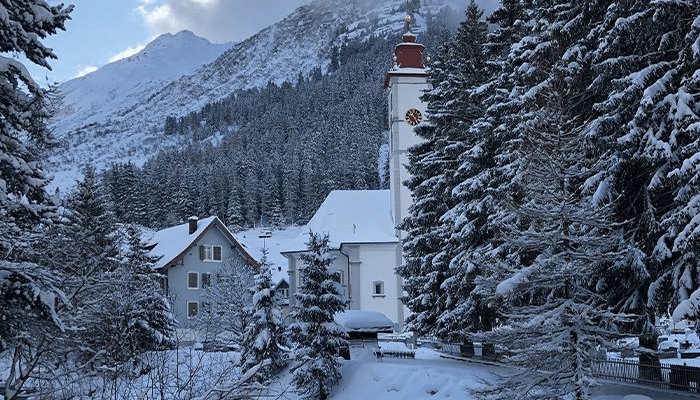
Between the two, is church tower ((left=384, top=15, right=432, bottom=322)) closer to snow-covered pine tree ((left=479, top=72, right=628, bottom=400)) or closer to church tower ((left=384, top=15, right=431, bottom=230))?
church tower ((left=384, top=15, right=431, bottom=230))

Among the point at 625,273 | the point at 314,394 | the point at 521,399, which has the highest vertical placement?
the point at 625,273

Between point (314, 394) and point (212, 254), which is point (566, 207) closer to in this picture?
point (314, 394)

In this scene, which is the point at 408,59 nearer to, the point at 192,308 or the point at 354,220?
the point at 354,220

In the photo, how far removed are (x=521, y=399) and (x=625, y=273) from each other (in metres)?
3.89

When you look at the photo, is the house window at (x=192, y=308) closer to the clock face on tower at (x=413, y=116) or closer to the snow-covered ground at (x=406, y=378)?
the clock face on tower at (x=413, y=116)

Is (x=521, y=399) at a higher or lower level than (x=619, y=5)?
lower

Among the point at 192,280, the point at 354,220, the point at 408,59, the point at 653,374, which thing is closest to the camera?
the point at 653,374

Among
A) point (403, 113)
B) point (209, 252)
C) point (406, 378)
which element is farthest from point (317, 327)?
point (209, 252)

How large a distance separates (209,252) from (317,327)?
2851 centimetres

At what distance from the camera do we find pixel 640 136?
1605 centimetres

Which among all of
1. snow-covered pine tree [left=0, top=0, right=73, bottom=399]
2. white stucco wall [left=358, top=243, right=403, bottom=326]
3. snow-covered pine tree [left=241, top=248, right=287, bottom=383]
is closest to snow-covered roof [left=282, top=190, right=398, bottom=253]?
white stucco wall [left=358, top=243, right=403, bottom=326]

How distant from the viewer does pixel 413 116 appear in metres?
54.9

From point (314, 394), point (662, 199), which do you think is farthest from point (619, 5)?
point (314, 394)

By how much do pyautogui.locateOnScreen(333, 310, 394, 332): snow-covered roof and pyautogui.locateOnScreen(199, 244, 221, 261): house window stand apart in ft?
78.8
